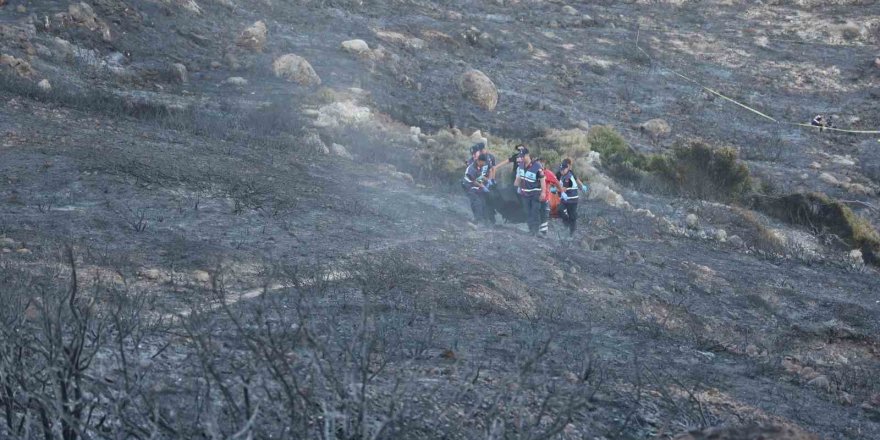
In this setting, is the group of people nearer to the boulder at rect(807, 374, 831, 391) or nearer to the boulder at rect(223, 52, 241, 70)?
the boulder at rect(807, 374, 831, 391)

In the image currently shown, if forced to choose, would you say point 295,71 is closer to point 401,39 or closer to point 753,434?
point 401,39

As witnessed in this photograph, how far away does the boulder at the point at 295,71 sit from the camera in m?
21.5

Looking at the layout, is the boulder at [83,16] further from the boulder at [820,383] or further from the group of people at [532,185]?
the boulder at [820,383]

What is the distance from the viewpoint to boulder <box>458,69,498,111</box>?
23406mm

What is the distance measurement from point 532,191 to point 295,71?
34.4 ft

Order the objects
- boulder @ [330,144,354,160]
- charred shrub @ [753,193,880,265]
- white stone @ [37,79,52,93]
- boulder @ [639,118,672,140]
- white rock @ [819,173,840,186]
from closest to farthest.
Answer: white stone @ [37,79,52,93]
charred shrub @ [753,193,880,265]
boulder @ [330,144,354,160]
white rock @ [819,173,840,186]
boulder @ [639,118,672,140]

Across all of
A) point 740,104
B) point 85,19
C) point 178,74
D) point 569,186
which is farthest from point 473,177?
point 740,104

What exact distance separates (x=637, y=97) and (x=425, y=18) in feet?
25.0

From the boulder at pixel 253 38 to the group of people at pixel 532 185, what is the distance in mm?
11808

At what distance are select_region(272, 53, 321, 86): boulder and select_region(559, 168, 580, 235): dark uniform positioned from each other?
398 inches

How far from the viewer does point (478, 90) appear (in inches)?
924

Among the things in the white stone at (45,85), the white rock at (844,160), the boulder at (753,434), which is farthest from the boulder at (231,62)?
the boulder at (753,434)

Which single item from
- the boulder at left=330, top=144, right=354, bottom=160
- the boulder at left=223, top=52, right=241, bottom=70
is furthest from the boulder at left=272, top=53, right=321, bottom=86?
the boulder at left=330, top=144, right=354, bottom=160

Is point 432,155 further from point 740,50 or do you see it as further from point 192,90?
point 740,50
